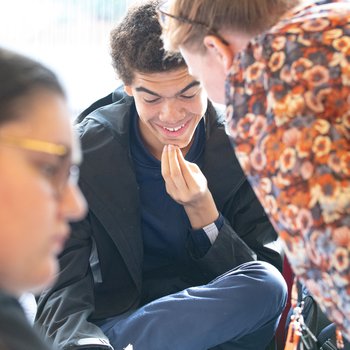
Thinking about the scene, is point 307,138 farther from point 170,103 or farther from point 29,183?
point 170,103

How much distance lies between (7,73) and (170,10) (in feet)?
1.61

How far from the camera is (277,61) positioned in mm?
878

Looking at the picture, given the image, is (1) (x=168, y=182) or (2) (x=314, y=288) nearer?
(2) (x=314, y=288)

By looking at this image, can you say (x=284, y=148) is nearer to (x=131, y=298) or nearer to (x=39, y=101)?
(x=39, y=101)

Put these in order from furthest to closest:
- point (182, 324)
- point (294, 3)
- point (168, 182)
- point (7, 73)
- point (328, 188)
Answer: point (168, 182) → point (182, 324) → point (294, 3) → point (328, 188) → point (7, 73)

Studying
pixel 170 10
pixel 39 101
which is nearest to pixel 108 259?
pixel 170 10

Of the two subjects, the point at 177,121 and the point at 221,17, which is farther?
the point at 177,121

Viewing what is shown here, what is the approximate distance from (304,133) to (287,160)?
0.04 m

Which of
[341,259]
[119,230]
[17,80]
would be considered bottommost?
[119,230]

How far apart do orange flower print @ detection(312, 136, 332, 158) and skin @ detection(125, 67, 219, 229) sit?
509 mm

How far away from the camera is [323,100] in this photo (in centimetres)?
86

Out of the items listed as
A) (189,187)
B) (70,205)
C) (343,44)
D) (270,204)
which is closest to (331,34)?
(343,44)

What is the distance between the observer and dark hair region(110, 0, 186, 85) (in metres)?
1.31

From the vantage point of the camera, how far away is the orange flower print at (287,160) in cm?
86
